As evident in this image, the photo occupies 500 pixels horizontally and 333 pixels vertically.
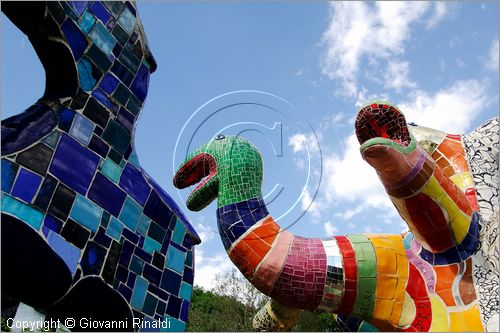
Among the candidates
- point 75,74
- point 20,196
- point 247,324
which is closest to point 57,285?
point 20,196

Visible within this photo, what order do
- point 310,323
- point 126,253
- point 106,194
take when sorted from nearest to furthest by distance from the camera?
point 106,194 → point 126,253 → point 310,323

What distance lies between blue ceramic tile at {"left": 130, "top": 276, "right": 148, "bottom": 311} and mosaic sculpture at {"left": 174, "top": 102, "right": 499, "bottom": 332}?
91 centimetres

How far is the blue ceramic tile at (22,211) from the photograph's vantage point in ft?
10.2

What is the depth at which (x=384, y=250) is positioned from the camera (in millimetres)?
4770

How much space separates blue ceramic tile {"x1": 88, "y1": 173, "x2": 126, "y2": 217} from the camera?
372 cm

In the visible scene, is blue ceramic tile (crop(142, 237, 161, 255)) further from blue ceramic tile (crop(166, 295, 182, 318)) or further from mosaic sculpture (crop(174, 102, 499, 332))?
mosaic sculpture (crop(174, 102, 499, 332))

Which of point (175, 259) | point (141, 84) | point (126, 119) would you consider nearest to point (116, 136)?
point (126, 119)

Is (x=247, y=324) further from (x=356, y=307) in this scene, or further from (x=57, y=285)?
(x=57, y=285)

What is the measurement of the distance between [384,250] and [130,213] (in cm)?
226

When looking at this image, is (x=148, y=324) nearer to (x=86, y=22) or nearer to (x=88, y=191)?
(x=88, y=191)

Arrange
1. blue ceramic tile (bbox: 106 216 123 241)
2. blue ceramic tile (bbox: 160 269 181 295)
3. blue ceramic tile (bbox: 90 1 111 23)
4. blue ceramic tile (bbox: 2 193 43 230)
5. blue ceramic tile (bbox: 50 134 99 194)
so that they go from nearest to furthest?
1. blue ceramic tile (bbox: 2 193 43 230)
2. blue ceramic tile (bbox: 50 134 99 194)
3. blue ceramic tile (bbox: 106 216 123 241)
4. blue ceramic tile (bbox: 90 1 111 23)
5. blue ceramic tile (bbox: 160 269 181 295)

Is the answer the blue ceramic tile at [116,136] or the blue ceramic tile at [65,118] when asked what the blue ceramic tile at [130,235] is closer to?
the blue ceramic tile at [116,136]

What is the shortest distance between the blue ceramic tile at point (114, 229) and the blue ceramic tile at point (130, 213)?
0.19 ft

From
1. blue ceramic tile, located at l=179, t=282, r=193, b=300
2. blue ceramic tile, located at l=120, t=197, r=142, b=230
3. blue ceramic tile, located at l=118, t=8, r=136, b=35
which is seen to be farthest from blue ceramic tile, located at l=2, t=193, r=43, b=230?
blue ceramic tile, located at l=118, t=8, r=136, b=35
